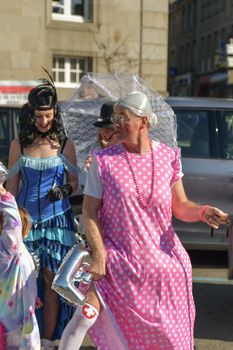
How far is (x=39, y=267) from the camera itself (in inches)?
163

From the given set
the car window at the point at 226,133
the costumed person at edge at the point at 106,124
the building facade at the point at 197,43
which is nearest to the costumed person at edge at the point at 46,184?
the costumed person at edge at the point at 106,124

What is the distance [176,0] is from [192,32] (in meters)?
6.02

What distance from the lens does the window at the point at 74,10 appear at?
23047mm

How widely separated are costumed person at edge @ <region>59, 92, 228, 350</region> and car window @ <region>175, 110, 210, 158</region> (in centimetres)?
335

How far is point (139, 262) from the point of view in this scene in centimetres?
330

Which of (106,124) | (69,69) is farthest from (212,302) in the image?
(69,69)

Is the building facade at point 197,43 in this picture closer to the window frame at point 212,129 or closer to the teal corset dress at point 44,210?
the window frame at point 212,129

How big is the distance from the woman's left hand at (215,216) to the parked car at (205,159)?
314cm

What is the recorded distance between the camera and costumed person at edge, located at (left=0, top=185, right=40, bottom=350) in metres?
3.58

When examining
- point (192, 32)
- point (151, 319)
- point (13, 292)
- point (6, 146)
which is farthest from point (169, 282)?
point (192, 32)

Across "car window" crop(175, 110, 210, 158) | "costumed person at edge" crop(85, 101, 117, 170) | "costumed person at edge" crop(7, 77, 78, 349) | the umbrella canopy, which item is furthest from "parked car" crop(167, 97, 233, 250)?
"costumed person at edge" crop(7, 77, 78, 349)

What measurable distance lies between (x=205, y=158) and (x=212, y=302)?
161 centimetres

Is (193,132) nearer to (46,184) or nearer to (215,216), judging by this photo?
(46,184)

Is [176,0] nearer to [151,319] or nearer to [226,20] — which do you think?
[226,20]
